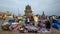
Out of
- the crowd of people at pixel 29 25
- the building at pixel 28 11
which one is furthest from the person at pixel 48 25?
the building at pixel 28 11

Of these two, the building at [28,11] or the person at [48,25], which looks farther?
the building at [28,11]

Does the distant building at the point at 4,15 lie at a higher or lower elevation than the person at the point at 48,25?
higher

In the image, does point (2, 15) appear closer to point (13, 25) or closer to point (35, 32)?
point (13, 25)

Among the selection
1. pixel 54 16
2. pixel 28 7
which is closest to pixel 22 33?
pixel 28 7

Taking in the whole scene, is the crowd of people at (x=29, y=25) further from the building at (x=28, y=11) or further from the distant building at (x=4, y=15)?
the distant building at (x=4, y=15)

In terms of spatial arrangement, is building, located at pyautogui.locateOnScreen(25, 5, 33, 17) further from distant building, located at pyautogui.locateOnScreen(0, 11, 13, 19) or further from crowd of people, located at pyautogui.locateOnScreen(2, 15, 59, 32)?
distant building, located at pyautogui.locateOnScreen(0, 11, 13, 19)

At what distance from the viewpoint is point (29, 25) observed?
514 cm

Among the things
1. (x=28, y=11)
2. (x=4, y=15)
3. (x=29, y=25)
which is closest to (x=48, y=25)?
(x=29, y=25)

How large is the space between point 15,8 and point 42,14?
976mm

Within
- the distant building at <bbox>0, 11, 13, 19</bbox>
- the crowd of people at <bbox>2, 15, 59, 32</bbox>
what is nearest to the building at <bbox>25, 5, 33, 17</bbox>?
the crowd of people at <bbox>2, 15, 59, 32</bbox>

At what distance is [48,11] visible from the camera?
17.5 feet

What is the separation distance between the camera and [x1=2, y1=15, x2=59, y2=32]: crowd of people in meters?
5.03

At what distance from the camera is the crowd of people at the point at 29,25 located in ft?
16.5

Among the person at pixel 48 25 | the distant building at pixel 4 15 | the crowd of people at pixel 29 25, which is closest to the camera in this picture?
the crowd of people at pixel 29 25
